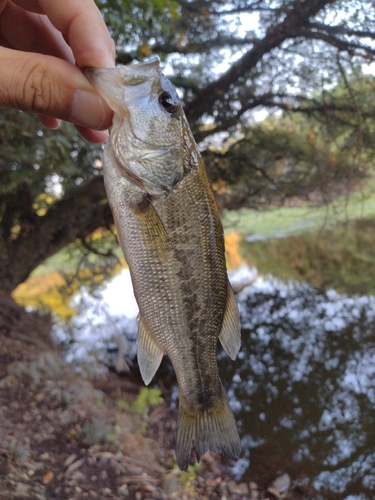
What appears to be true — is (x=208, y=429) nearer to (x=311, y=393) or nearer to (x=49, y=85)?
(x=49, y=85)

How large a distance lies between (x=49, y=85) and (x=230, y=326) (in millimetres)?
1421

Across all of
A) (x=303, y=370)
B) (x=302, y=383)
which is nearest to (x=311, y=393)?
(x=302, y=383)

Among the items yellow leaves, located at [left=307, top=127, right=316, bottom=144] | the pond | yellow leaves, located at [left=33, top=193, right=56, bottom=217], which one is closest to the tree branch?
yellow leaves, located at [left=307, top=127, right=316, bottom=144]

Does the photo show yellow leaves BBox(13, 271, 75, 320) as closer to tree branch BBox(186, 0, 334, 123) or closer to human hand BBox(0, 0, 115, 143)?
tree branch BBox(186, 0, 334, 123)

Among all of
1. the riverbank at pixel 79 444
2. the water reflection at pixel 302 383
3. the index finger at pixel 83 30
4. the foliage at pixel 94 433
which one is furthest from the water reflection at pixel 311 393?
the index finger at pixel 83 30

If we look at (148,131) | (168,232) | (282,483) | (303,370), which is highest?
(148,131)

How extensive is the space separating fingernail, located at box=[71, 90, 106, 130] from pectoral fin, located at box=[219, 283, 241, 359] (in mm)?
1037

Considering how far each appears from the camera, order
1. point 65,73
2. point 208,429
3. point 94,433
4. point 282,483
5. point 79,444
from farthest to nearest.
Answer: point 282,483
point 94,433
point 79,444
point 208,429
point 65,73

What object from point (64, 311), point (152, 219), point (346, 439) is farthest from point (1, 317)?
point (346, 439)

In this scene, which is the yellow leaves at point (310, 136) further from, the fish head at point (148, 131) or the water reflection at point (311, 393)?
the fish head at point (148, 131)

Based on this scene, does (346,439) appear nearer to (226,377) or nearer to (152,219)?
(226,377)

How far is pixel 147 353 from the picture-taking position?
6.08ft

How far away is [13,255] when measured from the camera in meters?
6.34

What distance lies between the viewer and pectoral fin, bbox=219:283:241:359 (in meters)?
1.88
